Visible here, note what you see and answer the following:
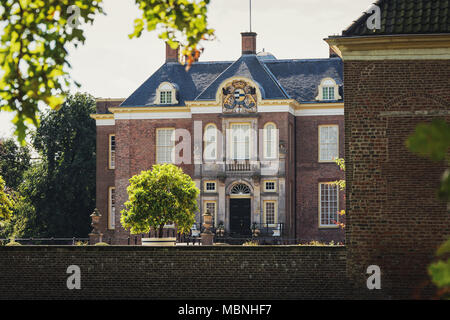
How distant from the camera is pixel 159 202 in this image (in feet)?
105

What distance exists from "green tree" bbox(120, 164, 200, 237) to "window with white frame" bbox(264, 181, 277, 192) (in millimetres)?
8606

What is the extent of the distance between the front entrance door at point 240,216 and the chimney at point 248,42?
8.26 meters

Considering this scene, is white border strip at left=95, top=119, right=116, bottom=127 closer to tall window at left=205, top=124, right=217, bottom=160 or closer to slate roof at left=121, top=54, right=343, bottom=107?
slate roof at left=121, top=54, right=343, bottom=107

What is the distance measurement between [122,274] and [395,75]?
25.1 feet

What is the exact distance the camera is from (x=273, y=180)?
41312 millimetres

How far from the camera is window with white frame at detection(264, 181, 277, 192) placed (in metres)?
41.2

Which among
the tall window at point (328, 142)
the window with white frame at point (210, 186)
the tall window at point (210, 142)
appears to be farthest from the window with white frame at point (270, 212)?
the tall window at point (328, 142)

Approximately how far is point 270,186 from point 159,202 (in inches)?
414

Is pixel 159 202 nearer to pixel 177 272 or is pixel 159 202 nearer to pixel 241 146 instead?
pixel 241 146

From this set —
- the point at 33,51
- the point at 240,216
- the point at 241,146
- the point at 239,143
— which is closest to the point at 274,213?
the point at 240,216

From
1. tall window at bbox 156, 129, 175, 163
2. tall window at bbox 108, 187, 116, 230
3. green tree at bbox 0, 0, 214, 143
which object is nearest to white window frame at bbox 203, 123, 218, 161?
tall window at bbox 156, 129, 175, 163

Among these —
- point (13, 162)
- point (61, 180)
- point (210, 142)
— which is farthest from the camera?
point (13, 162)

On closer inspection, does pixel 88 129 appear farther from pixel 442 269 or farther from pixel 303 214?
pixel 442 269

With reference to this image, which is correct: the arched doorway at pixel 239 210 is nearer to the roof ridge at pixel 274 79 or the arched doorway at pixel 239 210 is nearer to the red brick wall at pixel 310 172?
the red brick wall at pixel 310 172
